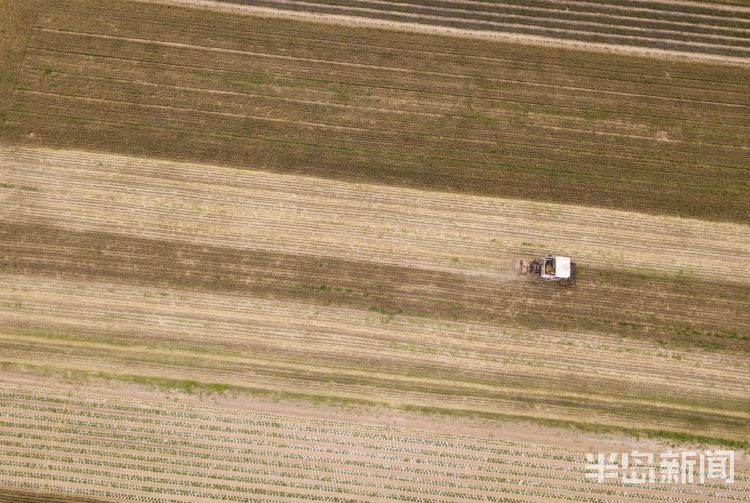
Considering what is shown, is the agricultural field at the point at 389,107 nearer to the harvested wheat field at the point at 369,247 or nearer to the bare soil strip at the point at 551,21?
the harvested wheat field at the point at 369,247

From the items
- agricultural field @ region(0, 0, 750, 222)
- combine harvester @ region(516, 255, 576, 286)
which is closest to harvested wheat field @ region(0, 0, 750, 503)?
agricultural field @ region(0, 0, 750, 222)

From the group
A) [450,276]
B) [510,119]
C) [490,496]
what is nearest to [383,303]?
[450,276]

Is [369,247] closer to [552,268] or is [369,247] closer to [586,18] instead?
[552,268]

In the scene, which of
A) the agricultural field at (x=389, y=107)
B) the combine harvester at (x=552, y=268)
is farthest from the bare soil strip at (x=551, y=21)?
the combine harvester at (x=552, y=268)

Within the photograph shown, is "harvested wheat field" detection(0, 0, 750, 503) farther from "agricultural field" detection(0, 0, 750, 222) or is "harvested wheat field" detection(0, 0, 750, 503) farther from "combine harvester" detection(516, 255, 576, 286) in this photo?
"combine harvester" detection(516, 255, 576, 286)

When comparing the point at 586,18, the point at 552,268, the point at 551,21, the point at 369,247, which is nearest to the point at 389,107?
the point at 369,247
